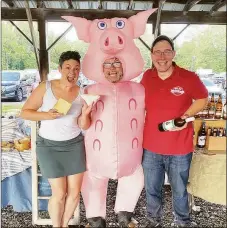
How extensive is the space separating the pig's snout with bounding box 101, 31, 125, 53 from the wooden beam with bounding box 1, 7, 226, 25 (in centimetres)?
9

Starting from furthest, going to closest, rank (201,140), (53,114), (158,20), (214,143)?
1. (201,140)
2. (214,143)
3. (158,20)
4. (53,114)

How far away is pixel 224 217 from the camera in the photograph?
140 cm

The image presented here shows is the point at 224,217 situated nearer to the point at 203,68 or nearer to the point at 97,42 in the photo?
the point at 203,68

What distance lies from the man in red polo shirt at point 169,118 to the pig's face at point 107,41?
87mm

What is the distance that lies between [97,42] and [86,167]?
0.50m

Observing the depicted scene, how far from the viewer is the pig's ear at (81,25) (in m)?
1.33

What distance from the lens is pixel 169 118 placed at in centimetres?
130

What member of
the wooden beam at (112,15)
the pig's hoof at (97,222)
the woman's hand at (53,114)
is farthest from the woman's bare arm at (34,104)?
the pig's hoof at (97,222)

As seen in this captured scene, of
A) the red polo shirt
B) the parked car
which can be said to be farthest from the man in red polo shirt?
the parked car

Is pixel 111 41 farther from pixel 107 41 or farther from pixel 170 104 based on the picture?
pixel 170 104

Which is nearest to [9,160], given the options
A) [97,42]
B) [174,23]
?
[97,42]

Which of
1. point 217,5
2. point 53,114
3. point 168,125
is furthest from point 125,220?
point 217,5

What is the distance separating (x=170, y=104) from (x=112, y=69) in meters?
0.26

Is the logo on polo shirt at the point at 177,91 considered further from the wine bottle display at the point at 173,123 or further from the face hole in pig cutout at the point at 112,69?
the face hole in pig cutout at the point at 112,69
